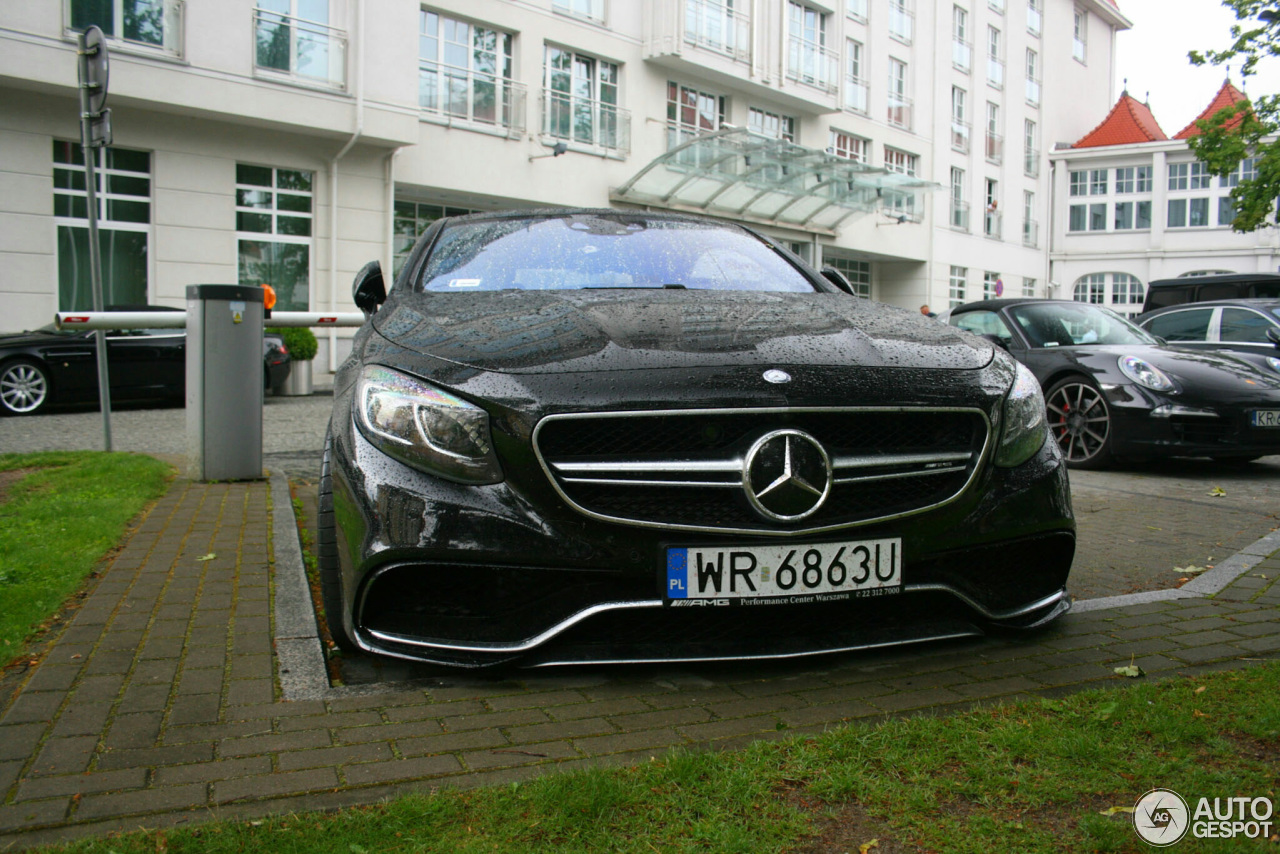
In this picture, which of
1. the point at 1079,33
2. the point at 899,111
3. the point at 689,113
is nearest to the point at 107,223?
the point at 689,113

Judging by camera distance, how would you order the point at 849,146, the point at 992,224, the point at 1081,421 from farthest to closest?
the point at 992,224 < the point at 849,146 < the point at 1081,421

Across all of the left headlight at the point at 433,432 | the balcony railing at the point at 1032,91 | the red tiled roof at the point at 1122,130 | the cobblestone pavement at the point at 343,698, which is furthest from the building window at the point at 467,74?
the red tiled roof at the point at 1122,130

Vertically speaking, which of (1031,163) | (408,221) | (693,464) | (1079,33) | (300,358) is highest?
(1079,33)

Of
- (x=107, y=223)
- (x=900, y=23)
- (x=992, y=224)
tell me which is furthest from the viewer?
(x=992, y=224)

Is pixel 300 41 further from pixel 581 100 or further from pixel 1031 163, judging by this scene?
pixel 1031 163

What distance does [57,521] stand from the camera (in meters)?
4.98

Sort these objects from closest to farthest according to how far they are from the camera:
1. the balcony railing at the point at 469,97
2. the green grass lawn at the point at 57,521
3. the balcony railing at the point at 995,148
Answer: the green grass lawn at the point at 57,521
the balcony railing at the point at 469,97
the balcony railing at the point at 995,148

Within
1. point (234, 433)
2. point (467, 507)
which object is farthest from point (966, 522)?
point (234, 433)

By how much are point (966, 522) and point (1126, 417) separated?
5560 millimetres

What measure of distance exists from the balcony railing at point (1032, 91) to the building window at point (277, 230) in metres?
33.9

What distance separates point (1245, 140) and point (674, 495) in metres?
23.7

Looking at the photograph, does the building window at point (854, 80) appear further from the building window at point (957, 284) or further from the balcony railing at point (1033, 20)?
the balcony railing at point (1033, 20)

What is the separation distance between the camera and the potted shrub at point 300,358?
16002mm

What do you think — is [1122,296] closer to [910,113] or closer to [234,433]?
[910,113]
